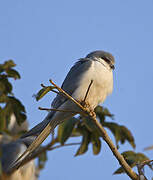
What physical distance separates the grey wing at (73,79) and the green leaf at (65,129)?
1.49ft

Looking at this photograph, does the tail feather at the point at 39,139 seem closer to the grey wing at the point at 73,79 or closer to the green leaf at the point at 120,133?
the grey wing at the point at 73,79

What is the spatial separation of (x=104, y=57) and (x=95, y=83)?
814 millimetres

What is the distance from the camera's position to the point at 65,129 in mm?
4375

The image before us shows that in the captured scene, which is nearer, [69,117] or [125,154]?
[125,154]

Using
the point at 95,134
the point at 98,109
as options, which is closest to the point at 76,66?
the point at 98,109

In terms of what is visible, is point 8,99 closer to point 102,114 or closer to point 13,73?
point 13,73

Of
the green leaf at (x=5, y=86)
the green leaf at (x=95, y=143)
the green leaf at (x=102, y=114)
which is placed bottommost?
the green leaf at (x=95, y=143)

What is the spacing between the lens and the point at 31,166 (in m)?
7.23

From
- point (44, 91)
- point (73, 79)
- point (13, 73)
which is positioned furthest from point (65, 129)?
point (44, 91)

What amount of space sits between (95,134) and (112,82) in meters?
0.80

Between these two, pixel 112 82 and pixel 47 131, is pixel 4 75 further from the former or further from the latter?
pixel 112 82

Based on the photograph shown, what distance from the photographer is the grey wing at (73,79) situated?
4.78 m

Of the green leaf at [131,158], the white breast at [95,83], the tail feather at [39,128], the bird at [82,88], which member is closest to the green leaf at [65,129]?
the bird at [82,88]

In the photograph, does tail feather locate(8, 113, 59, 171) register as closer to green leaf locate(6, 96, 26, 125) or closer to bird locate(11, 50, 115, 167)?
bird locate(11, 50, 115, 167)
